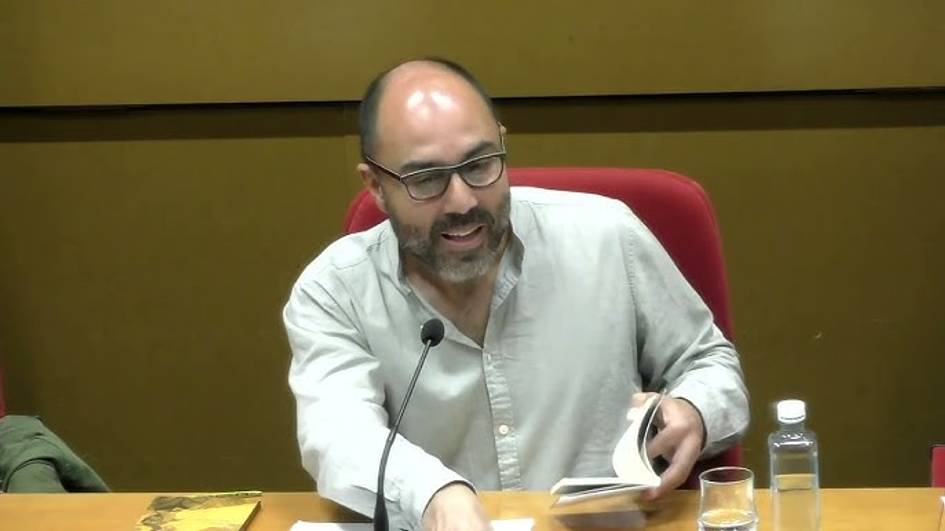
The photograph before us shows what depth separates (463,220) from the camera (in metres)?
1.74

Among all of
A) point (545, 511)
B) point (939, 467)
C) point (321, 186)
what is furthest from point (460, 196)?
point (321, 186)

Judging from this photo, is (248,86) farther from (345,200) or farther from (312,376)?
(312,376)

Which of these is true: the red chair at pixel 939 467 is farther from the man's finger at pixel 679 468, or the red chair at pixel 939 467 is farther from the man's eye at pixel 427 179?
the man's eye at pixel 427 179

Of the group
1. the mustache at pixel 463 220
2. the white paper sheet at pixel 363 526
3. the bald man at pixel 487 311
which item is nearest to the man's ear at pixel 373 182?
the bald man at pixel 487 311

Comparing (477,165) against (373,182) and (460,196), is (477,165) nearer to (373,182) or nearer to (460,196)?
(460,196)

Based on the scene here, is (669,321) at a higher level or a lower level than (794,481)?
higher

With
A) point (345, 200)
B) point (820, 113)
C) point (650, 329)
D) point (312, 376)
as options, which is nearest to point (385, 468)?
point (312, 376)

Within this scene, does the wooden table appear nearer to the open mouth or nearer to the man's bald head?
the open mouth

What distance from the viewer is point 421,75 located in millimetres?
1801

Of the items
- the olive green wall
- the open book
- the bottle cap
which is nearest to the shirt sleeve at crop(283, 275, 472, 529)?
the open book

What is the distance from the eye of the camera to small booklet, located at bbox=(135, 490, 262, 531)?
158 centimetres

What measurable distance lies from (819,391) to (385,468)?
1.61 meters

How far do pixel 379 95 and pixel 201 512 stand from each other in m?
0.63

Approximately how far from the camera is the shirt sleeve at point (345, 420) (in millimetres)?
1497
